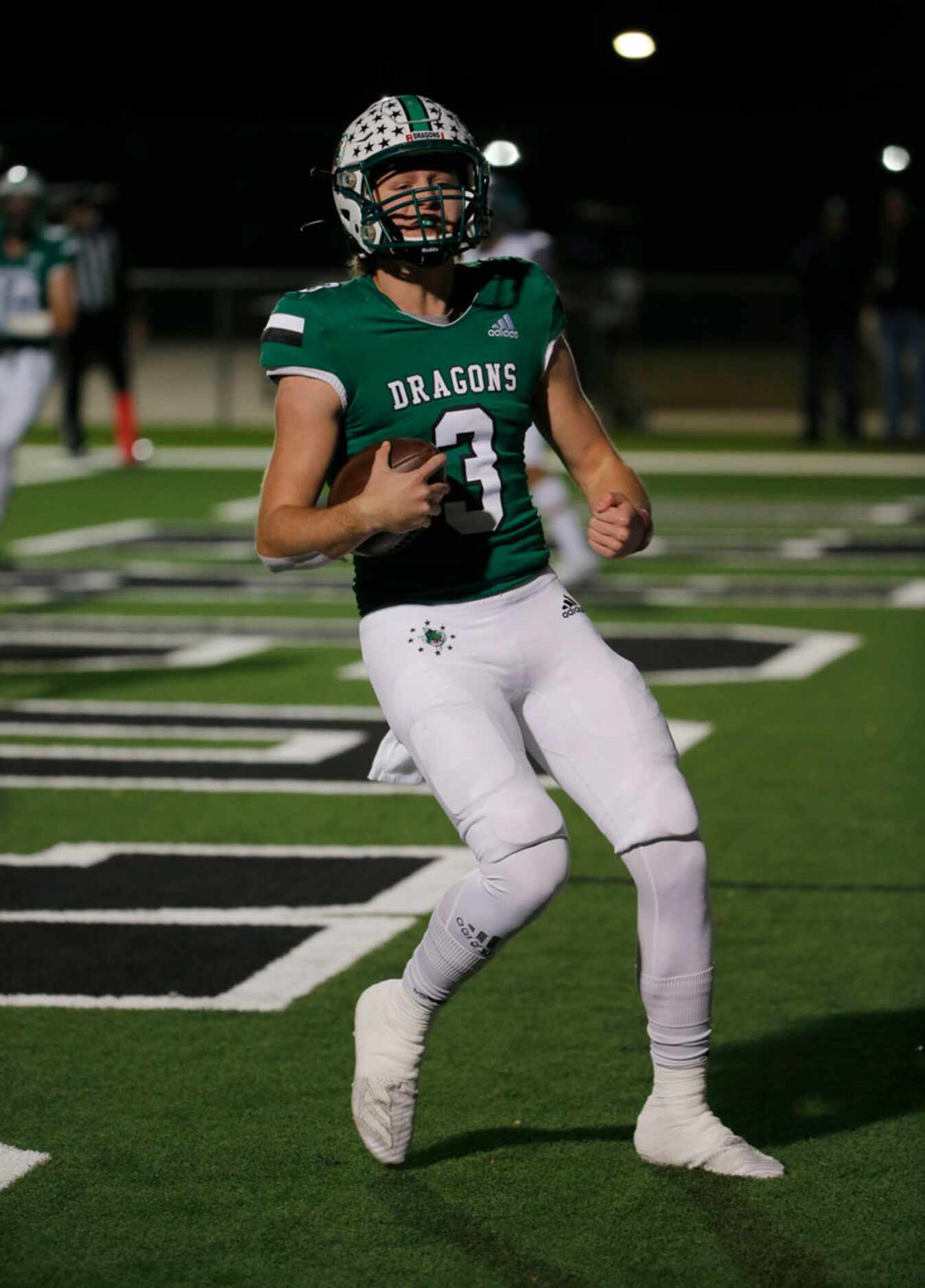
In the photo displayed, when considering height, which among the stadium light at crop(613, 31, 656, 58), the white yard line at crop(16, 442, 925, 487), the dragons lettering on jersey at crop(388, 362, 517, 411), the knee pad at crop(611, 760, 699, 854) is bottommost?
the white yard line at crop(16, 442, 925, 487)

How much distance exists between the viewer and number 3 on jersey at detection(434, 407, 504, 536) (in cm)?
414

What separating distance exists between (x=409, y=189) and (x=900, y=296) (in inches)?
641

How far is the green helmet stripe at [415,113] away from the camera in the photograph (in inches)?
161

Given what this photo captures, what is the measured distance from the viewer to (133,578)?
12617 mm

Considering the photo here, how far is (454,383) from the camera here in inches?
163

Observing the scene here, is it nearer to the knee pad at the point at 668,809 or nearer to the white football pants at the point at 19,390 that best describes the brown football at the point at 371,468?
the knee pad at the point at 668,809

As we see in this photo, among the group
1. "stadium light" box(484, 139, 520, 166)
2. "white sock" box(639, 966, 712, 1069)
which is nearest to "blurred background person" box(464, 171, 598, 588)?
"white sock" box(639, 966, 712, 1069)

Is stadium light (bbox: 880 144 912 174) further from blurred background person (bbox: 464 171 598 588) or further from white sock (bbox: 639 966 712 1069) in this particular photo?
white sock (bbox: 639 966 712 1069)

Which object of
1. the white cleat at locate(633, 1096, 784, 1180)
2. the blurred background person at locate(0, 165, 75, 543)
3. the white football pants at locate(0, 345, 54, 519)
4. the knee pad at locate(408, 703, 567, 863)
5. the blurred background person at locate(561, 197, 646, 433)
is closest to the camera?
the knee pad at locate(408, 703, 567, 863)

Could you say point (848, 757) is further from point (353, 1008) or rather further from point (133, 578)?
point (133, 578)

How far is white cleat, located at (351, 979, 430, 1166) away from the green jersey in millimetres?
760

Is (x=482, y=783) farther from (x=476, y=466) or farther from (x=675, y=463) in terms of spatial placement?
(x=675, y=463)

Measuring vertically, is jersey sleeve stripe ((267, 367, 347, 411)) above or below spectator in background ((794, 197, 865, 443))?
above

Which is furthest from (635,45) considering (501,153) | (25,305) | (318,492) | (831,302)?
(501,153)
